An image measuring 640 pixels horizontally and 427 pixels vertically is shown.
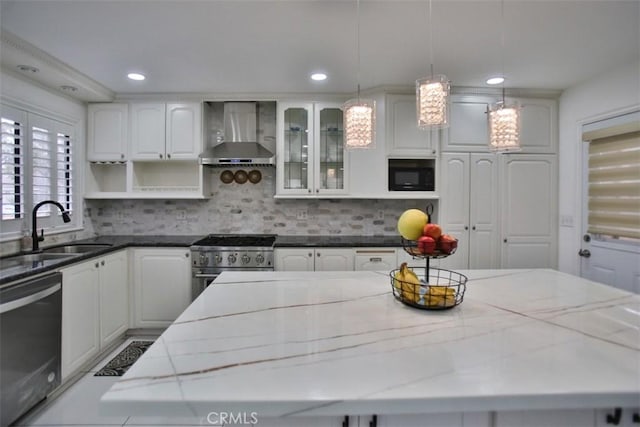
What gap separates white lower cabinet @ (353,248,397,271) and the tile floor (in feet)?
5.82

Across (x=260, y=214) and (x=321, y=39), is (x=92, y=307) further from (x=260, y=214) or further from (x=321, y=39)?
(x=321, y=39)

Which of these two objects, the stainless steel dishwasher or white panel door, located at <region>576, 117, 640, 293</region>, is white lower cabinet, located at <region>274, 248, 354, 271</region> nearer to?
the stainless steel dishwasher

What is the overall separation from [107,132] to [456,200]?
11.9 feet

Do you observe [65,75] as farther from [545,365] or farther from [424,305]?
[545,365]

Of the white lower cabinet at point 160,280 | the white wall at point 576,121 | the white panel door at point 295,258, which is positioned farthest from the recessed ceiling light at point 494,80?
the white lower cabinet at point 160,280

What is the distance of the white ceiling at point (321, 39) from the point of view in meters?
1.82

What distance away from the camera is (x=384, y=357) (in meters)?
0.85

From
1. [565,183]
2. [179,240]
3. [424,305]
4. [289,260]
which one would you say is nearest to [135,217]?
[179,240]

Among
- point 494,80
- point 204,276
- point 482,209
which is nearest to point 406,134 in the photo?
point 494,80

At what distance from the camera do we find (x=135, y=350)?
2.75m

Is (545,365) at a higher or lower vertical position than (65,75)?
lower

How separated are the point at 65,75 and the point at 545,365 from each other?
3.56 m

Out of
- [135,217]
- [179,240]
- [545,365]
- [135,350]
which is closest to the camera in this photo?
[545,365]

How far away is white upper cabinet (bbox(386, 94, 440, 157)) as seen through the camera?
3.09 m
